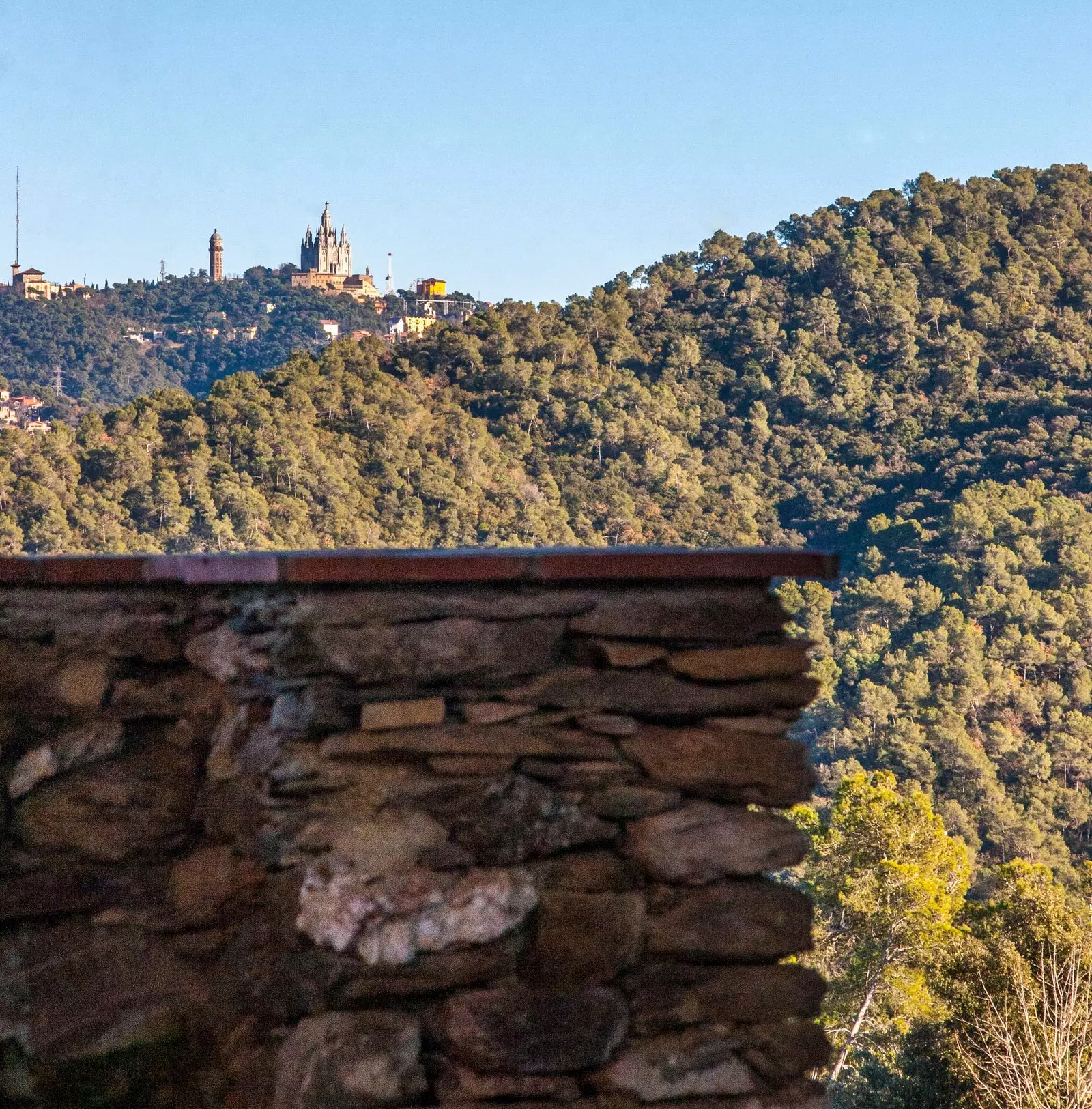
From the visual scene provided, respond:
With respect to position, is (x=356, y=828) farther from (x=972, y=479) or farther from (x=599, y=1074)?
(x=972, y=479)

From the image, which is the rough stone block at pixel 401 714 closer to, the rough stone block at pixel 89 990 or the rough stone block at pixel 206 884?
the rough stone block at pixel 206 884

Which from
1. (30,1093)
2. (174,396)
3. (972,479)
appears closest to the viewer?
(30,1093)

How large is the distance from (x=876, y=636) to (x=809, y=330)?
59.6ft

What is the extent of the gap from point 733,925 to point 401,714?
46cm

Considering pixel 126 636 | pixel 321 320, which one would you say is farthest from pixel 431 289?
pixel 126 636

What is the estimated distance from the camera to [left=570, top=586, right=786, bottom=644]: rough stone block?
1749 mm

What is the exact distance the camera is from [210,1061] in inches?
70.9

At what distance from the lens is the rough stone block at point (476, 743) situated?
170 cm

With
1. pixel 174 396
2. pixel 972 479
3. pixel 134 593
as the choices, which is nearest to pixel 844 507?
pixel 972 479

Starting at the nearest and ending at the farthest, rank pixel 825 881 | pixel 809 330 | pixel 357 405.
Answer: pixel 825 881, pixel 357 405, pixel 809 330

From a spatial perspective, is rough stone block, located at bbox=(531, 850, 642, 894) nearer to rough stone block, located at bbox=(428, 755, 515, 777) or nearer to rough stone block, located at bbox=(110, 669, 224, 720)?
rough stone block, located at bbox=(428, 755, 515, 777)

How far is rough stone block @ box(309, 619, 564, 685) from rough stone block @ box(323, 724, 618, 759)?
0.22ft

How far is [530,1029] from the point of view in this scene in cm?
164

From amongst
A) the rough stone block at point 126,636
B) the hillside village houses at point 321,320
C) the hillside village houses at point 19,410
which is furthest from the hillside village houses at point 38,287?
the rough stone block at point 126,636
